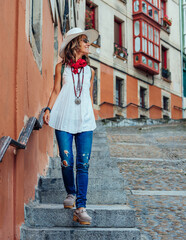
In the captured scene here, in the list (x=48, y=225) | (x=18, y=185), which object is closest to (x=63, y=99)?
(x=18, y=185)

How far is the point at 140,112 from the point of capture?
949 inches

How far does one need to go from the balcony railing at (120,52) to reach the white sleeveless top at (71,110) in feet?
60.3

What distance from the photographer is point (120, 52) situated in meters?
22.7

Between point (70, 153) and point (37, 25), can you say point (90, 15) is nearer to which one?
point (37, 25)

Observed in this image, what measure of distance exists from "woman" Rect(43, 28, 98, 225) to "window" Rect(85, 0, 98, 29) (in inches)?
646

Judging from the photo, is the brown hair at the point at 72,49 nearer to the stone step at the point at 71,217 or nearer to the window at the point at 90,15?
the stone step at the point at 71,217

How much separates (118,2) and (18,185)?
805 inches

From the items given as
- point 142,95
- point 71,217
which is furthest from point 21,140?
point 142,95

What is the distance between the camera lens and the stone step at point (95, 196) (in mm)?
4691

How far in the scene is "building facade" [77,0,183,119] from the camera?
21.1 m

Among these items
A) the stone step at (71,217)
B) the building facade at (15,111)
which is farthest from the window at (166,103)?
the stone step at (71,217)

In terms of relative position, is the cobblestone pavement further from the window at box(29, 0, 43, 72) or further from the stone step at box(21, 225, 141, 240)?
the window at box(29, 0, 43, 72)

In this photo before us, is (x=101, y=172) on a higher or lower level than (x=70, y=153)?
lower

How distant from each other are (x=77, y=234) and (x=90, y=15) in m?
17.9
